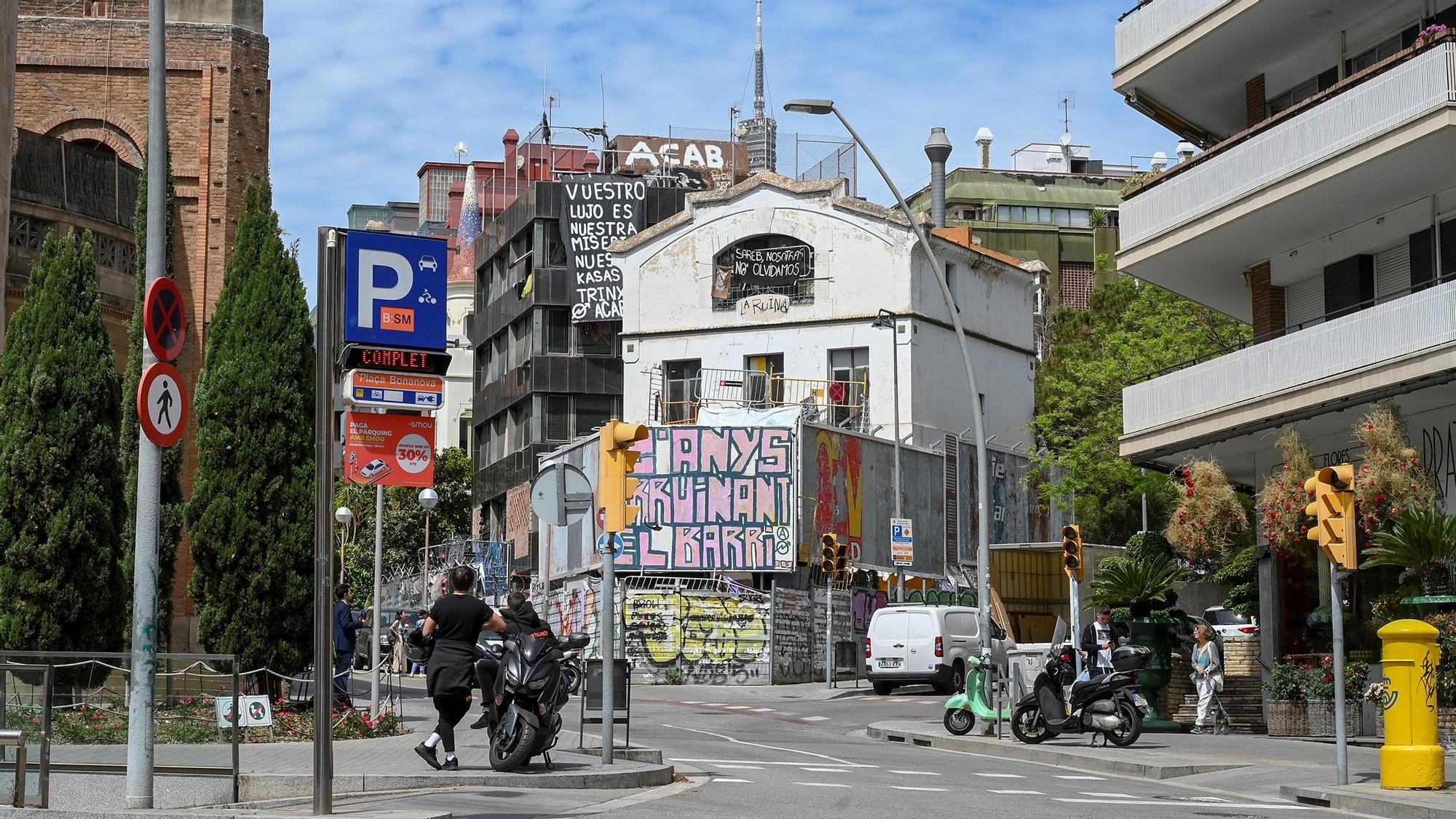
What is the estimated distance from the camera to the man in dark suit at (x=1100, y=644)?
21.3m

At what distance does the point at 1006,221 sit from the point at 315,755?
270 feet

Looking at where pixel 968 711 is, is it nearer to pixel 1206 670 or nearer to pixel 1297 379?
pixel 1206 670

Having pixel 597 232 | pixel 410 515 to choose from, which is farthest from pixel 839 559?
pixel 410 515

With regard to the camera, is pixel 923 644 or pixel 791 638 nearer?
pixel 923 644

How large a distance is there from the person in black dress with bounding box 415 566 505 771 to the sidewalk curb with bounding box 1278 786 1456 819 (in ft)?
22.1

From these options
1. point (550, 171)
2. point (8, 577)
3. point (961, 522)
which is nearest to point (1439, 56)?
point (8, 577)

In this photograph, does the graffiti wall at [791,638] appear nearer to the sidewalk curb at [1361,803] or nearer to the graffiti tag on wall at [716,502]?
the graffiti tag on wall at [716,502]

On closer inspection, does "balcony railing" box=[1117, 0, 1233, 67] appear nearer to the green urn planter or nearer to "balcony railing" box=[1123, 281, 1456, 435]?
"balcony railing" box=[1123, 281, 1456, 435]

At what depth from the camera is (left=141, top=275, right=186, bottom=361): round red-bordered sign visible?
11.0m

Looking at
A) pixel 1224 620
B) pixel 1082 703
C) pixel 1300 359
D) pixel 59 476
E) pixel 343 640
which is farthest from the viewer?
pixel 1224 620

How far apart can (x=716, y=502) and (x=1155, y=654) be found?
20.7 metres

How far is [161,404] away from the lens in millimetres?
11094

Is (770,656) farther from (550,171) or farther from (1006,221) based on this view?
(1006,221)

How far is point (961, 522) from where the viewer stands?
51.9 meters
